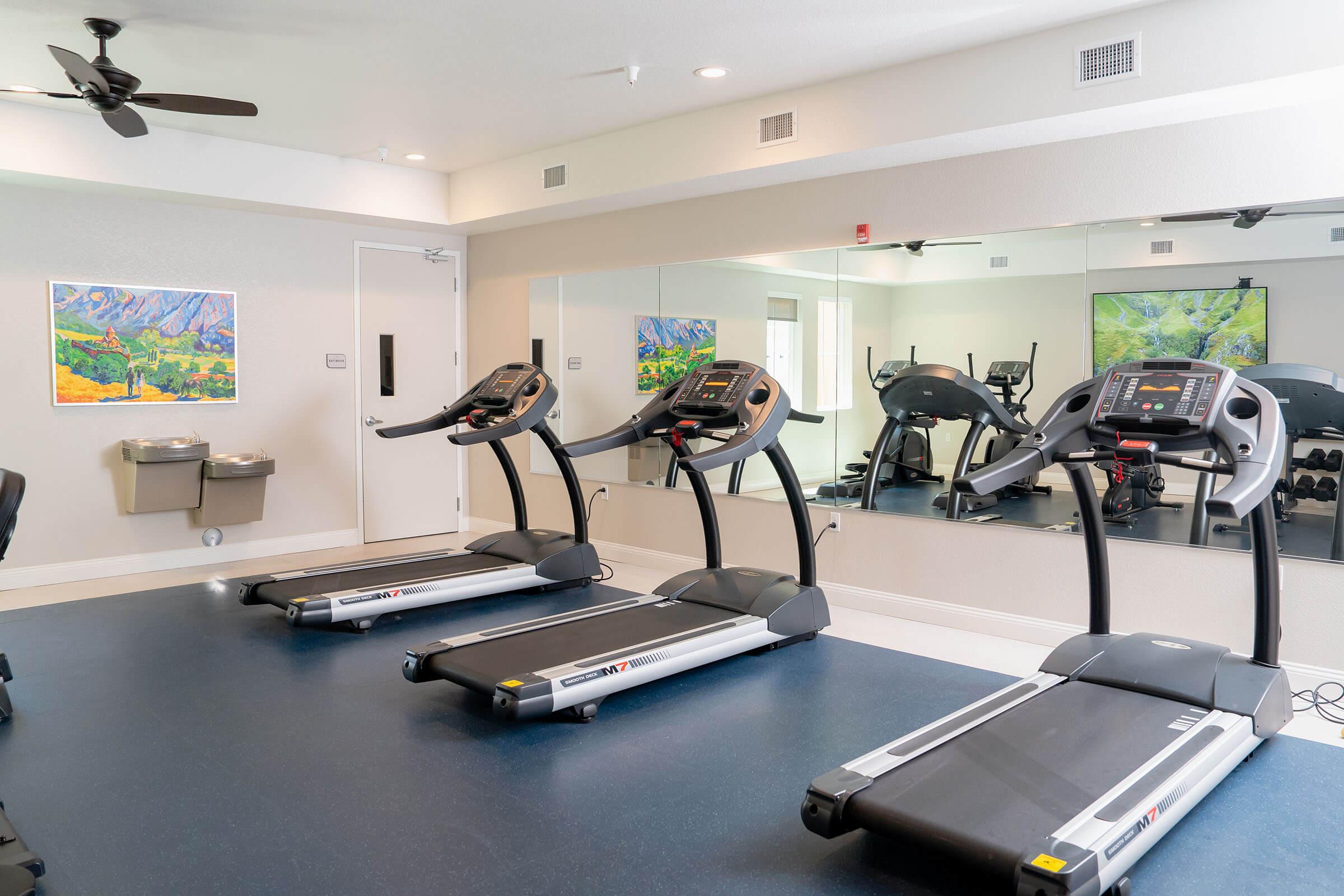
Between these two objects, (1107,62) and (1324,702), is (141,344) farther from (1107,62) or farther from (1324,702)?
(1324,702)

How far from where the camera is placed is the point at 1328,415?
144 inches

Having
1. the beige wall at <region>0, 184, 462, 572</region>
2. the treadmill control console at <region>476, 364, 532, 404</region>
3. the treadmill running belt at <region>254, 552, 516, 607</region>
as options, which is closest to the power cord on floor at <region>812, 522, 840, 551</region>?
the treadmill running belt at <region>254, 552, 516, 607</region>

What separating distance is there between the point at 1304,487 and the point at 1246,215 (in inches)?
46.1

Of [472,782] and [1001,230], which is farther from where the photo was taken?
[1001,230]

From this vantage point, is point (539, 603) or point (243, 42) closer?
point (243, 42)

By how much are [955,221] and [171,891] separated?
4.35 metres

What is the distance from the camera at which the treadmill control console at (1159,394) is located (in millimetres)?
2955

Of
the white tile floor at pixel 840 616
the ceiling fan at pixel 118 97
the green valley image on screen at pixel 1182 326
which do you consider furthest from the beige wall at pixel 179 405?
the green valley image on screen at pixel 1182 326

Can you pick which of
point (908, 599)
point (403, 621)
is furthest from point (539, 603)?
point (908, 599)

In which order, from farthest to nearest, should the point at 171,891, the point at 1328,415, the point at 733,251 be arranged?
the point at 733,251
the point at 1328,415
the point at 171,891

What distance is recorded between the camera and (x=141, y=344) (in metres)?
6.00

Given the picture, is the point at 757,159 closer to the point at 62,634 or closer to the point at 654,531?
the point at 654,531

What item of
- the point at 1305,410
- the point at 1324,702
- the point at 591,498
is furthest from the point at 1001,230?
the point at 591,498

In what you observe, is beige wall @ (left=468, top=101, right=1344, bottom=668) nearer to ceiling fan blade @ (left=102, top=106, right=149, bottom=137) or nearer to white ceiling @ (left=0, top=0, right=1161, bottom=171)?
white ceiling @ (left=0, top=0, right=1161, bottom=171)
